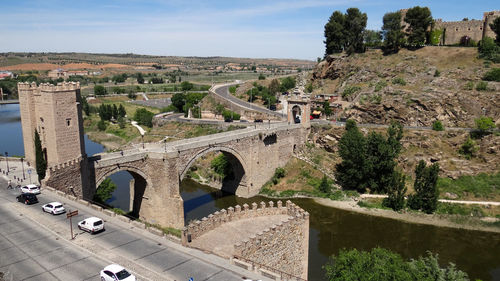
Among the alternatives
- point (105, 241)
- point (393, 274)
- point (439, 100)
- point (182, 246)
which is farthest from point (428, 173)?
point (105, 241)

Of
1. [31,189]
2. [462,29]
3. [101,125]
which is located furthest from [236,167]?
[462,29]

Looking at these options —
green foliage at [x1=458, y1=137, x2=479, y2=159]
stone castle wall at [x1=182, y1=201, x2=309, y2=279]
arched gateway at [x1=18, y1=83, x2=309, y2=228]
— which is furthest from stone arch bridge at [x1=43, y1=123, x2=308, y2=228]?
green foliage at [x1=458, y1=137, x2=479, y2=159]

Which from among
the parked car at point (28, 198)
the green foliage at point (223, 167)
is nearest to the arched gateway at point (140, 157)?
the green foliage at point (223, 167)

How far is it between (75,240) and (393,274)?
14489 mm

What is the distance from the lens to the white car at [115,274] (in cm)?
1304

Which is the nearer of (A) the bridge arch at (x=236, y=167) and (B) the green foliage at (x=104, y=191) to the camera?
(B) the green foliage at (x=104, y=191)

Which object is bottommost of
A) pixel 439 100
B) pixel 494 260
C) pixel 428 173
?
pixel 494 260

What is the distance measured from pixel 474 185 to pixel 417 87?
60.2 ft

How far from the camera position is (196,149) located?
112ft

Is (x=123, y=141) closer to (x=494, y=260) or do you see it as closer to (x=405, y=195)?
(x=405, y=195)

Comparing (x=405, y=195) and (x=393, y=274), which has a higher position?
(x=393, y=274)

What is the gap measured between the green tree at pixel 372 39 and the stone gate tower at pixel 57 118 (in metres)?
56.5

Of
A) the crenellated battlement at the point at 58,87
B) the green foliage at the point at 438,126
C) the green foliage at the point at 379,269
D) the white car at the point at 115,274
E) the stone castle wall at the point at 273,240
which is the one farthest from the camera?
the green foliage at the point at 438,126

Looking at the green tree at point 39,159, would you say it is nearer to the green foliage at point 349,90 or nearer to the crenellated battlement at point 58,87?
the crenellated battlement at point 58,87
